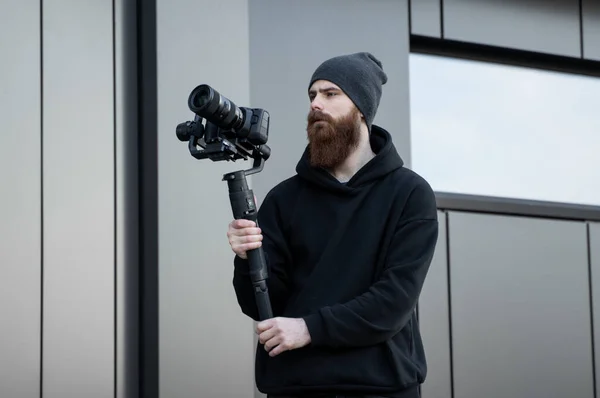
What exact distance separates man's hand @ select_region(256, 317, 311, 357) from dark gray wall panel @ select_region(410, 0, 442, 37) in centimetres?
353

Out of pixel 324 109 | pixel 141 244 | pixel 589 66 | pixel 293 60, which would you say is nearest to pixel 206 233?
pixel 141 244

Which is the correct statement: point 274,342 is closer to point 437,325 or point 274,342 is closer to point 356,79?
point 356,79

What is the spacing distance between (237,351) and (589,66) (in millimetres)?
3474

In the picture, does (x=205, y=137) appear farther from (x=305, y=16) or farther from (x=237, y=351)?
(x=305, y=16)

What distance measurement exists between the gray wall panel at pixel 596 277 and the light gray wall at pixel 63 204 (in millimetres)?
3241

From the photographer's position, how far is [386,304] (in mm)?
3516

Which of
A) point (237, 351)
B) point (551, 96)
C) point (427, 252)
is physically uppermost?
point (551, 96)

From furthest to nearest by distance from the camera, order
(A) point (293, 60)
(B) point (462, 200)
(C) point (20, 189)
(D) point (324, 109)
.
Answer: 1. (B) point (462, 200)
2. (A) point (293, 60)
3. (C) point (20, 189)
4. (D) point (324, 109)

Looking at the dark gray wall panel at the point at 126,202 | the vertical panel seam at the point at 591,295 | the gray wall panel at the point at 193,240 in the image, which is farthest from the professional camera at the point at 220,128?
the vertical panel seam at the point at 591,295

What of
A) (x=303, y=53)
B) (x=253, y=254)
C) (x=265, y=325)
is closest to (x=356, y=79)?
(x=253, y=254)

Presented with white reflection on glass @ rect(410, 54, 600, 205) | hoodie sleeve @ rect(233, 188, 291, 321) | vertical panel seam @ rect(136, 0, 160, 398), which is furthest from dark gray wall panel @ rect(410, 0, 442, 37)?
hoodie sleeve @ rect(233, 188, 291, 321)

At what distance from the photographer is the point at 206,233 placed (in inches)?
217

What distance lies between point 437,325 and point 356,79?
2990 millimetres

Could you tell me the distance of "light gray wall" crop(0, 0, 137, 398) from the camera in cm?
520
